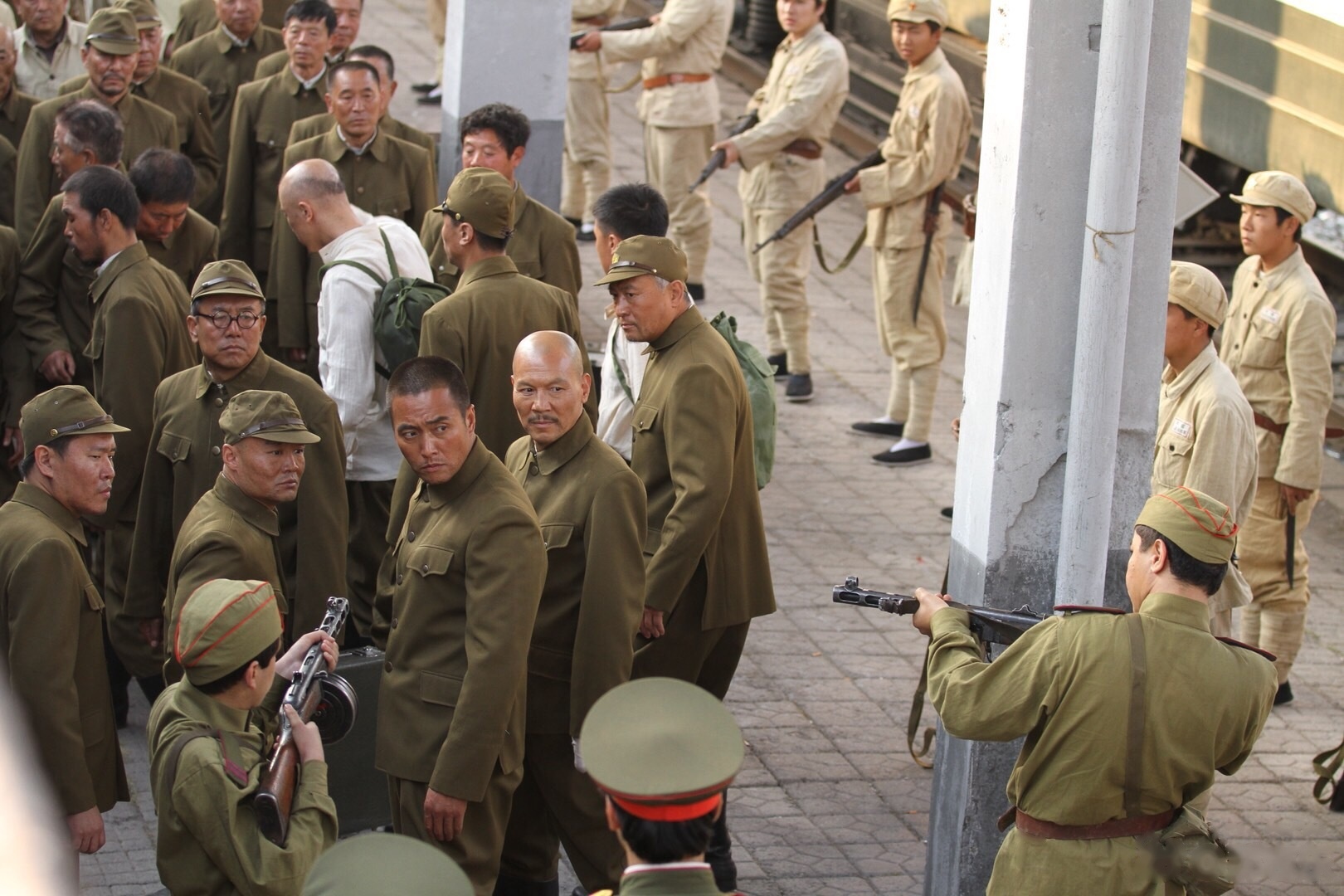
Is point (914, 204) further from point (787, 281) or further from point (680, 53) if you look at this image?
point (680, 53)

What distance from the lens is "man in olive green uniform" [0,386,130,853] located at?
4.61 metres

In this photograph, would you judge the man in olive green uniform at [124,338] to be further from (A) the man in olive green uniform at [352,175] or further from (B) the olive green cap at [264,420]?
(B) the olive green cap at [264,420]

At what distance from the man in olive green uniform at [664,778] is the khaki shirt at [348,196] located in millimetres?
4826

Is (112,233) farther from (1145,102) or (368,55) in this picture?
(1145,102)

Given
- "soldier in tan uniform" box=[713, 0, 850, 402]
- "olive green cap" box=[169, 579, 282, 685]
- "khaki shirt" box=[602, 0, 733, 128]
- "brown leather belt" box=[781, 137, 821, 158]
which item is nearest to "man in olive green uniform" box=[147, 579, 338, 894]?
"olive green cap" box=[169, 579, 282, 685]

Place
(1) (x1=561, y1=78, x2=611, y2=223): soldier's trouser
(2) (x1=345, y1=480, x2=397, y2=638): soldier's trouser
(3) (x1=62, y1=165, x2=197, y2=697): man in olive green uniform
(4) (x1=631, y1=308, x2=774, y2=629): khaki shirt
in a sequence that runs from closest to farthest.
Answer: (4) (x1=631, y1=308, x2=774, y2=629): khaki shirt, (3) (x1=62, y1=165, x2=197, y2=697): man in olive green uniform, (2) (x1=345, y1=480, x2=397, y2=638): soldier's trouser, (1) (x1=561, y1=78, x2=611, y2=223): soldier's trouser

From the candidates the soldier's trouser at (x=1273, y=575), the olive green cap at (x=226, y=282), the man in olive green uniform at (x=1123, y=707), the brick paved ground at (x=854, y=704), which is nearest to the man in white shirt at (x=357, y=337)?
the olive green cap at (x=226, y=282)

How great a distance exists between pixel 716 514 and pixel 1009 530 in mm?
980

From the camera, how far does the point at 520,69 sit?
10.2 m

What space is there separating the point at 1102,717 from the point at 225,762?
1.99m

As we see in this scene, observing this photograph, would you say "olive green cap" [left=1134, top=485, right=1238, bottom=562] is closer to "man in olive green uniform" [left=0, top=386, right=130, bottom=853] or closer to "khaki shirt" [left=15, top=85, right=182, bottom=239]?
"man in olive green uniform" [left=0, top=386, right=130, bottom=853]

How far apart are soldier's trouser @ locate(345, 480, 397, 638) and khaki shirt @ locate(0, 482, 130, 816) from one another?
1.98 metres

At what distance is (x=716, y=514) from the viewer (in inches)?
215

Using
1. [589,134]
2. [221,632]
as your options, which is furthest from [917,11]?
[221,632]
